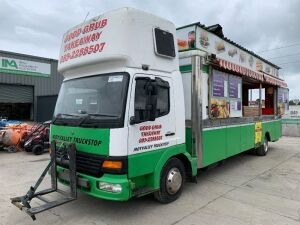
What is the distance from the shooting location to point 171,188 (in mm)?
4809

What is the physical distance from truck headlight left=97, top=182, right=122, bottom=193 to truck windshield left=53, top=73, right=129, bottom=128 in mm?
848

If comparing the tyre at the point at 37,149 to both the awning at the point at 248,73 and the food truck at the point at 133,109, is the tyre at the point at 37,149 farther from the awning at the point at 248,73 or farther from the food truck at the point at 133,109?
the awning at the point at 248,73

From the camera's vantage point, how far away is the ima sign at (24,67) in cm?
1873

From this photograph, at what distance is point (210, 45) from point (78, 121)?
3299mm

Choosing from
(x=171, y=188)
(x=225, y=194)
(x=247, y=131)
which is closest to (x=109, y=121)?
(x=171, y=188)

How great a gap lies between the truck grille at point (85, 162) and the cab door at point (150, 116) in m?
0.52

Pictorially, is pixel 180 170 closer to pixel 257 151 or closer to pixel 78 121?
pixel 78 121

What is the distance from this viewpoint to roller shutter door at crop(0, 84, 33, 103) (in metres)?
19.1

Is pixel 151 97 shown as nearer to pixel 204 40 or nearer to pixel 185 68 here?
pixel 185 68

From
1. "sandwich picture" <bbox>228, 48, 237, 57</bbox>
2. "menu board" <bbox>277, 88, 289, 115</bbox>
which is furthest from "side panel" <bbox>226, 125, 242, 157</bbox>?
"menu board" <bbox>277, 88, 289, 115</bbox>

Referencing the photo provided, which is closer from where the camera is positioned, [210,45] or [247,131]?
[210,45]

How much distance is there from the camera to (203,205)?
479 centimetres

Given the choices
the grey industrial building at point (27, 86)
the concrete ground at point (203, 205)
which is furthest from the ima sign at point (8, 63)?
the concrete ground at point (203, 205)

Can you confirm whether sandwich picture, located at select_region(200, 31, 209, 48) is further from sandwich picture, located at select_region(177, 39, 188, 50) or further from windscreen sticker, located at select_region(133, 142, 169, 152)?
windscreen sticker, located at select_region(133, 142, 169, 152)
